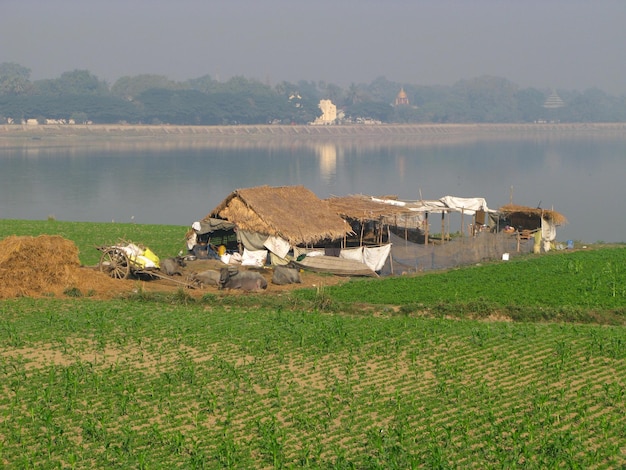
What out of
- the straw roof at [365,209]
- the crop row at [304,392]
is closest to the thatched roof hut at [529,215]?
the straw roof at [365,209]

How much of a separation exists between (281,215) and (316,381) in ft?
45.2

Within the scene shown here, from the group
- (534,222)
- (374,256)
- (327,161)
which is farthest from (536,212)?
(327,161)

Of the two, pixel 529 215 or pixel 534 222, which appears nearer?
pixel 529 215

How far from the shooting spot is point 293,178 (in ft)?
286

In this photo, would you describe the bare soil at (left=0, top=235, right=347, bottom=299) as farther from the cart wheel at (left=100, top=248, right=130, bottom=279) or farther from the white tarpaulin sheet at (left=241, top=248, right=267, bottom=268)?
the white tarpaulin sheet at (left=241, top=248, right=267, bottom=268)

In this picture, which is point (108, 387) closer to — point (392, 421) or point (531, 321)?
point (392, 421)

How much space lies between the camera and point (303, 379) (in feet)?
52.3

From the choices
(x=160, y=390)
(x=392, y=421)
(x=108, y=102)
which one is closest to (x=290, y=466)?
(x=392, y=421)

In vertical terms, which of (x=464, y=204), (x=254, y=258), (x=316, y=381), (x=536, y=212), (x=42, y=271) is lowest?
(x=254, y=258)

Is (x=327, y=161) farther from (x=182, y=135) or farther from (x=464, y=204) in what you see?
(x=464, y=204)

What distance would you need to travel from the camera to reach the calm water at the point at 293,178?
61062 millimetres

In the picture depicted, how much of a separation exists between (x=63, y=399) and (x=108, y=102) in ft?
564

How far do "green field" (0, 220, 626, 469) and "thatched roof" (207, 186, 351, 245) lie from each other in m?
4.73

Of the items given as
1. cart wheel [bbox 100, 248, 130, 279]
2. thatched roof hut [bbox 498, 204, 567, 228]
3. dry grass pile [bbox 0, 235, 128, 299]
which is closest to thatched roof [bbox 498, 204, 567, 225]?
thatched roof hut [bbox 498, 204, 567, 228]
